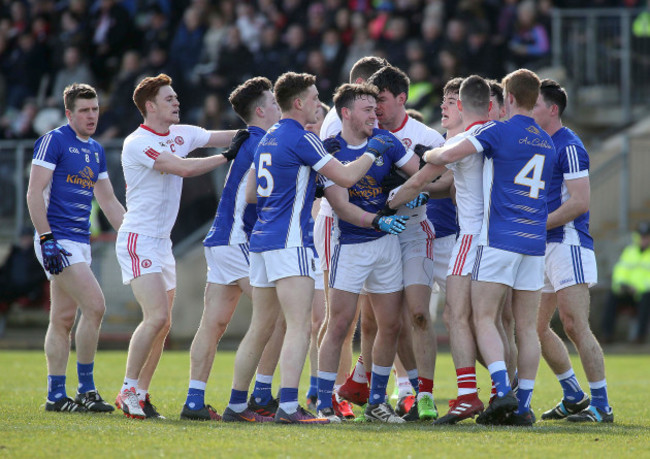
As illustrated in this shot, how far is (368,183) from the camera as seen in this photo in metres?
7.88

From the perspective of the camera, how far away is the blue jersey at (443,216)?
28.0ft

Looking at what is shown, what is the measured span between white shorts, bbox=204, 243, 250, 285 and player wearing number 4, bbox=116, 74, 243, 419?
1.56ft

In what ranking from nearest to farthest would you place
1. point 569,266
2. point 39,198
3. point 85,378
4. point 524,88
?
point 524,88 → point 569,266 → point 39,198 → point 85,378

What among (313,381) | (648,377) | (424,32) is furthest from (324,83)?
(313,381)

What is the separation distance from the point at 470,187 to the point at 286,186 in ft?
4.72

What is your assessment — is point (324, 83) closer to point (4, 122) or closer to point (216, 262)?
point (4, 122)

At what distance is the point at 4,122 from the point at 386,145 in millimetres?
14801

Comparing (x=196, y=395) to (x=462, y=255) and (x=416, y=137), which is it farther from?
(x=416, y=137)

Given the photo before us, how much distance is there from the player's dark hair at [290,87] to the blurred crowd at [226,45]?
399 inches

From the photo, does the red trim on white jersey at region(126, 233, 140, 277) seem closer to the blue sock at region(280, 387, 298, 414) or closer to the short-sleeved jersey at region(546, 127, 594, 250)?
the blue sock at region(280, 387, 298, 414)

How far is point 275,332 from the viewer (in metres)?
8.09

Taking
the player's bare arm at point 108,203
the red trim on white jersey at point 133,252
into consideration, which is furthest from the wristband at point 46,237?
the player's bare arm at point 108,203

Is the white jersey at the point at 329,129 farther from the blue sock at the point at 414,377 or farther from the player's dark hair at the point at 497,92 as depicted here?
the blue sock at the point at 414,377

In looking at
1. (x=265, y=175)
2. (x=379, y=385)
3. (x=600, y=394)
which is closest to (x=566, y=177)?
(x=600, y=394)
